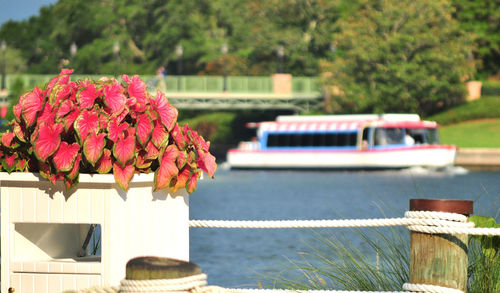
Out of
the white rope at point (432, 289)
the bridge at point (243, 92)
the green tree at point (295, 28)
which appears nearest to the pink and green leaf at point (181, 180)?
the white rope at point (432, 289)

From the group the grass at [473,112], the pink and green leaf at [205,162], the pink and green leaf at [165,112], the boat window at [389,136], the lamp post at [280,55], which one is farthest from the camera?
the lamp post at [280,55]

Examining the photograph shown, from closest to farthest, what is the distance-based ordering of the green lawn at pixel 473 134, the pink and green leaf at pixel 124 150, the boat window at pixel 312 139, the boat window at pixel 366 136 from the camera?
1. the pink and green leaf at pixel 124 150
2. the boat window at pixel 366 136
3. the boat window at pixel 312 139
4. the green lawn at pixel 473 134

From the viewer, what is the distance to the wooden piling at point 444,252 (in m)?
5.10

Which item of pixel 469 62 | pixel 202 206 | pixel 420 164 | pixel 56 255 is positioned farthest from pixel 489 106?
pixel 56 255

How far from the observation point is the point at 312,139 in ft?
174

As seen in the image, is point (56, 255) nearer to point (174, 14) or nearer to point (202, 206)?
point (202, 206)

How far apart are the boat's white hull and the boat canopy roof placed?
1.17m

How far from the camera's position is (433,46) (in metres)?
65.1

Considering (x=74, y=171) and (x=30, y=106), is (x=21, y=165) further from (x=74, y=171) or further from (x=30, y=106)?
(x=74, y=171)

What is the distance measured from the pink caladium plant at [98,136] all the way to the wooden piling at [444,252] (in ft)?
3.96

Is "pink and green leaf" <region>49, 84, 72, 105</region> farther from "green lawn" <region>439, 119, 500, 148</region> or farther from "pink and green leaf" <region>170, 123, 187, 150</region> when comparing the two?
"green lawn" <region>439, 119, 500, 148</region>

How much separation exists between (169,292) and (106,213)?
124cm

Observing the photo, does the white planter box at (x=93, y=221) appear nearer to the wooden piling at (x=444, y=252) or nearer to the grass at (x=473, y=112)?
the wooden piling at (x=444, y=252)

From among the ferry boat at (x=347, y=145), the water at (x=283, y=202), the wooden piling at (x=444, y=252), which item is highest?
the wooden piling at (x=444, y=252)
